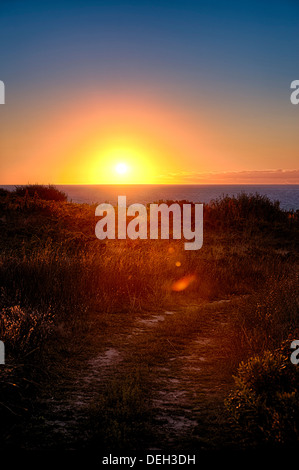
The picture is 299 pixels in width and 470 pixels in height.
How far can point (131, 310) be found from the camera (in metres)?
9.32

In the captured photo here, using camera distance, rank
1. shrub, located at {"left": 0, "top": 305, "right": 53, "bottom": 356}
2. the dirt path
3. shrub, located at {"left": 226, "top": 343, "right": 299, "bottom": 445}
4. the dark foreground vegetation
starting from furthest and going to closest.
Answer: shrub, located at {"left": 0, "top": 305, "right": 53, "bottom": 356}
the dark foreground vegetation
the dirt path
shrub, located at {"left": 226, "top": 343, "right": 299, "bottom": 445}

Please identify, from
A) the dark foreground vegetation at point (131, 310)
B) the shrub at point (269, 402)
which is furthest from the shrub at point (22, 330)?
the shrub at point (269, 402)

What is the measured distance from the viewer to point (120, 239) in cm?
1714

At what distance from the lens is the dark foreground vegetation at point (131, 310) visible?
414cm

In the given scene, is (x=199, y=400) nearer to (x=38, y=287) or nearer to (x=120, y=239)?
(x=38, y=287)

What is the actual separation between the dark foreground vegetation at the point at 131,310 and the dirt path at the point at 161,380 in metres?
0.12

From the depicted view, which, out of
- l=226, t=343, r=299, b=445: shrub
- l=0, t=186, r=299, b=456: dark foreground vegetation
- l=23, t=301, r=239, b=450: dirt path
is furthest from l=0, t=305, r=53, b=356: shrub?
l=226, t=343, r=299, b=445: shrub

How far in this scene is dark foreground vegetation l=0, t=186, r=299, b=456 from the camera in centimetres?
414

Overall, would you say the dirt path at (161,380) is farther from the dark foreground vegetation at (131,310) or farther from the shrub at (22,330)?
the shrub at (22,330)

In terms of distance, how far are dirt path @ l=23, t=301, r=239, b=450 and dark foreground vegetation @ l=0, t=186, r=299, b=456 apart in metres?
0.12

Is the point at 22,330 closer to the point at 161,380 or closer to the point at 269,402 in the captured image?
the point at 161,380

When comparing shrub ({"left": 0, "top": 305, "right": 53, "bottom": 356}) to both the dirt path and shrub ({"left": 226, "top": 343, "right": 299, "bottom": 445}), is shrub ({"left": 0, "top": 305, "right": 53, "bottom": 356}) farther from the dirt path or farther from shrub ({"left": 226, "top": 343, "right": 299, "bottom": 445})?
shrub ({"left": 226, "top": 343, "right": 299, "bottom": 445})

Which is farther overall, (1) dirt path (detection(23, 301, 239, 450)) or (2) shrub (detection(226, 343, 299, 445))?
(1) dirt path (detection(23, 301, 239, 450))

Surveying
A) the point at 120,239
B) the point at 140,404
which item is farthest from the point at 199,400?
the point at 120,239
